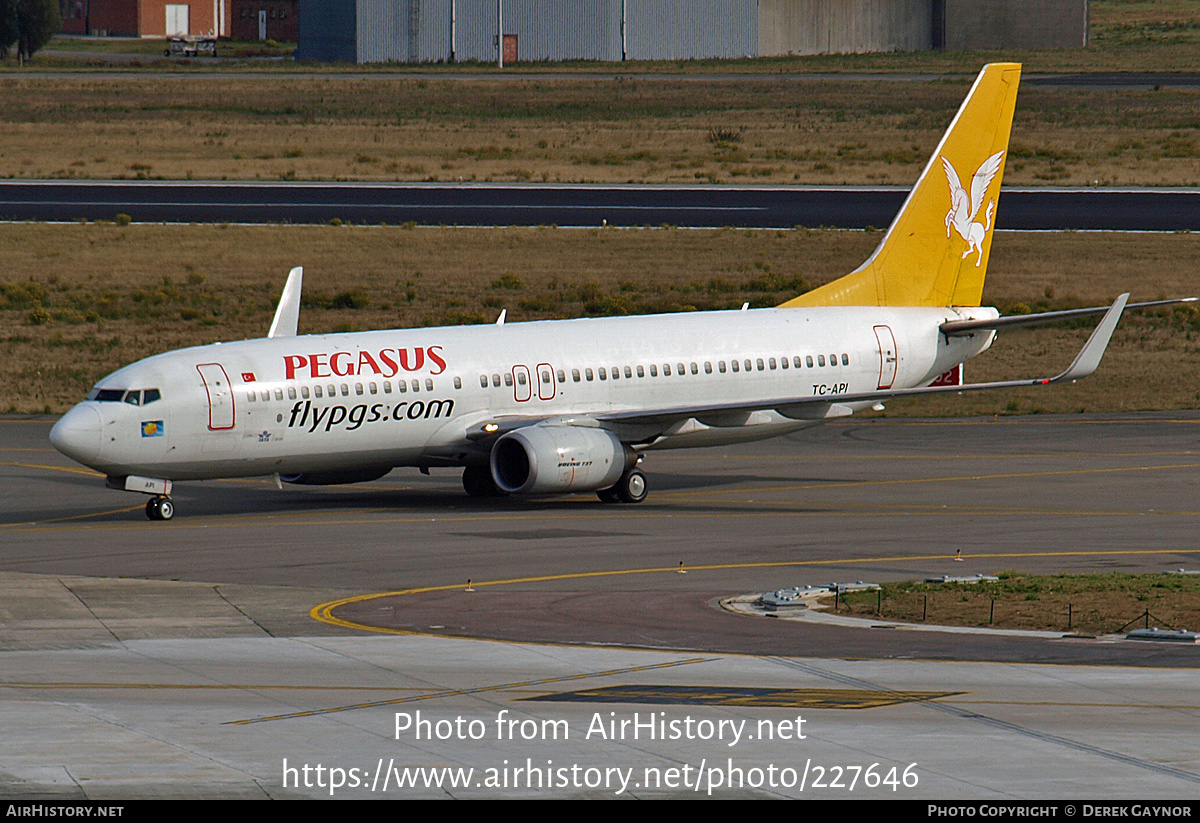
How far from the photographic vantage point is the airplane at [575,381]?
38.9 metres

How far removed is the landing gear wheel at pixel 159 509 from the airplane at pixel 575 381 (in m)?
0.04

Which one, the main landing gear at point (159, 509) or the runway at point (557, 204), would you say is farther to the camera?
the runway at point (557, 204)

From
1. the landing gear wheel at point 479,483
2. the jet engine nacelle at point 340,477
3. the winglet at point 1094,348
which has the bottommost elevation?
the landing gear wheel at point 479,483

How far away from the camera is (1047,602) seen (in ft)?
94.2

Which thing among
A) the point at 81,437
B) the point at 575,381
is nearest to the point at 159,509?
the point at 81,437

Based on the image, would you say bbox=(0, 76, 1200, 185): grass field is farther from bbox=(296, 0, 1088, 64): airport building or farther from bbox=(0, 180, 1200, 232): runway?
bbox=(296, 0, 1088, 64): airport building

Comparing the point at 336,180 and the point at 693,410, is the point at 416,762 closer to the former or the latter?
the point at 693,410

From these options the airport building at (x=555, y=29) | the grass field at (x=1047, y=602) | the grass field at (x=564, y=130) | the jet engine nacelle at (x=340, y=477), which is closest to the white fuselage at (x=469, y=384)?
the jet engine nacelle at (x=340, y=477)

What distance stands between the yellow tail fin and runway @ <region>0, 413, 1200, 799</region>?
4.57m

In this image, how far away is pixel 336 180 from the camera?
11125 centimetres

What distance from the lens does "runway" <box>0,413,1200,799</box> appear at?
60.6ft

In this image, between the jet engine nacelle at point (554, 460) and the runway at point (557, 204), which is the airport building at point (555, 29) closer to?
the runway at point (557, 204)

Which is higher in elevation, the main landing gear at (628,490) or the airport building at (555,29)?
the airport building at (555,29)

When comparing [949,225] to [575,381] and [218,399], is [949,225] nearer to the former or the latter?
[575,381]
